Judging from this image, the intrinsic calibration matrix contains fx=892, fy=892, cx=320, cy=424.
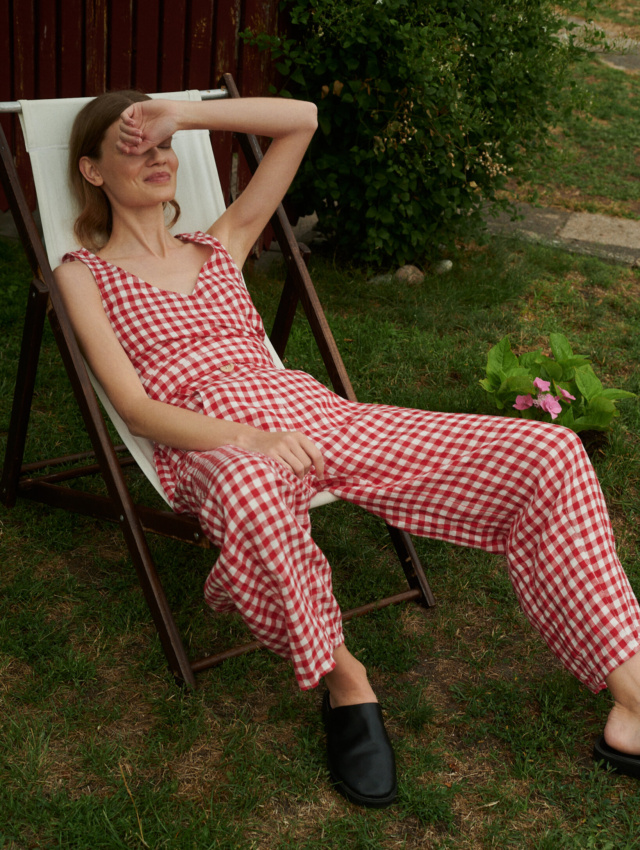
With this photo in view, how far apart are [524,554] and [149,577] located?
3.14ft

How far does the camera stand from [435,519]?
2.27 m

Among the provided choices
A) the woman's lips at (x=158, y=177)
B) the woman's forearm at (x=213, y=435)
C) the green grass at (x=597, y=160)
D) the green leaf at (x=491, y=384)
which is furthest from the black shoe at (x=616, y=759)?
the green grass at (x=597, y=160)

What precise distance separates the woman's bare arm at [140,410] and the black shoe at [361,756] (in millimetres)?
589

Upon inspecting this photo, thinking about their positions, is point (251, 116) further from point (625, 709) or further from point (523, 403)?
point (625, 709)

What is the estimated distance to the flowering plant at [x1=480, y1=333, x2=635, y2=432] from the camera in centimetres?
340

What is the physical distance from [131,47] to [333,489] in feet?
11.1

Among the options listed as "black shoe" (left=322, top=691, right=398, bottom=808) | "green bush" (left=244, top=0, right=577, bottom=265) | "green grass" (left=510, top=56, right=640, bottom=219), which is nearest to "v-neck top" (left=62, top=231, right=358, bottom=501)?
"black shoe" (left=322, top=691, right=398, bottom=808)

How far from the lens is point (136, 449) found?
2.44m

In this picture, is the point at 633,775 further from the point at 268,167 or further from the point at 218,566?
the point at 268,167

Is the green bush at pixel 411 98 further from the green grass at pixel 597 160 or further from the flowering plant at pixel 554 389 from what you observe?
the flowering plant at pixel 554 389

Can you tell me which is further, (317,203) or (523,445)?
(317,203)

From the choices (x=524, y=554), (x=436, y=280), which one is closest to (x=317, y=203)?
(x=436, y=280)

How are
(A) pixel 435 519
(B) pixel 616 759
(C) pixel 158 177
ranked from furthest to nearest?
(C) pixel 158 177 → (A) pixel 435 519 → (B) pixel 616 759

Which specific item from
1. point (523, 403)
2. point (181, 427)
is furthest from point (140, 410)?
point (523, 403)
